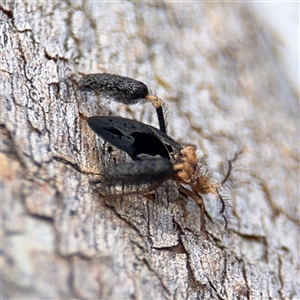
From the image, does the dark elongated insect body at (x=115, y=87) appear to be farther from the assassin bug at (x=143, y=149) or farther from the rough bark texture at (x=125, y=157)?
the rough bark texture at (x=125, y=157)

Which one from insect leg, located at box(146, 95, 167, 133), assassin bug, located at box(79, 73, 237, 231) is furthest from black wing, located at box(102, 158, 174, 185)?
insect leg, located at box(146, 95, 167, 133)

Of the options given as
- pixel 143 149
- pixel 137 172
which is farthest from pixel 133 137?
pixel 137 172

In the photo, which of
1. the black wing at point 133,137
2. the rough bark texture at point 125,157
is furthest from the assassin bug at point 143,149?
the rough bark texture at point 125,157

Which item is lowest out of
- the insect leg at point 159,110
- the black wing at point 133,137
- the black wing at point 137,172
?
the black wing at point 137,172

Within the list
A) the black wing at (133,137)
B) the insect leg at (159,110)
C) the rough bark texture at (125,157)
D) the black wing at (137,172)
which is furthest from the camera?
the insect leg at (159,110)

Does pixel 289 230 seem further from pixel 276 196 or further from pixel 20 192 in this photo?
pixel 20 192

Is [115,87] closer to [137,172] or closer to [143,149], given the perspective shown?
[143,149]
